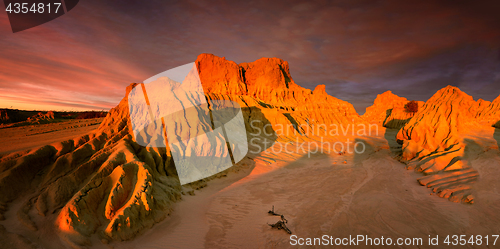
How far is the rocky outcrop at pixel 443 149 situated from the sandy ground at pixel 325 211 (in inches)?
26.8

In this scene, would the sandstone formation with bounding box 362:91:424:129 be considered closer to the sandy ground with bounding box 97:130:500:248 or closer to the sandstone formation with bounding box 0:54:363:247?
the sandy ground with bounding box 97:130:500:248

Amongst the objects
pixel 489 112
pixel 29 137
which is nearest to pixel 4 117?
pixel 29 137

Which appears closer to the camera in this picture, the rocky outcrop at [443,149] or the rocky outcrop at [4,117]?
the rocky outcrop at [443,149]

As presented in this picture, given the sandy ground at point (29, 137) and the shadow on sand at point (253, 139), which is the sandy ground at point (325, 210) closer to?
the shadow on sand at point (253, 139)

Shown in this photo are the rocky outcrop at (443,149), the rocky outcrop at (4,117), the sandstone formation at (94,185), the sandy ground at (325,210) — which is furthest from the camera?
the rocky outcrop at (4,117)

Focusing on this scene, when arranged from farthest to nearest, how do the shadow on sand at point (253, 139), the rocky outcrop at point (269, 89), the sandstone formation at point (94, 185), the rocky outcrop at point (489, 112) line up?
the rocky outcrop at point (269, 89) < the rocky outcrop at point (489, 112) < the shadow on sand at point (253, 139) < the sandstone formation at point (94, 185)

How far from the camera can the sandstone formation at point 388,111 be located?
54.0 metres

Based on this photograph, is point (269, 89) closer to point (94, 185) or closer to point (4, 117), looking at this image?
point (4, 117)

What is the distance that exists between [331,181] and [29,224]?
16.3 meters

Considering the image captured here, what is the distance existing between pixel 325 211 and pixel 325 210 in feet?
0.39

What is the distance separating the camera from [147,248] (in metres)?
6.55

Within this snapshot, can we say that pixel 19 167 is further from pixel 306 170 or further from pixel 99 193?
pixel 306 170

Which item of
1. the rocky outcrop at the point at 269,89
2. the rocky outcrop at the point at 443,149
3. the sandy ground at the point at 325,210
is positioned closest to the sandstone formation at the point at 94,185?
the sandy ground at the point at 325,210

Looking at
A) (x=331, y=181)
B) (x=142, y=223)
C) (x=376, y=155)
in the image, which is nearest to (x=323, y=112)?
(x=376, y=155)
